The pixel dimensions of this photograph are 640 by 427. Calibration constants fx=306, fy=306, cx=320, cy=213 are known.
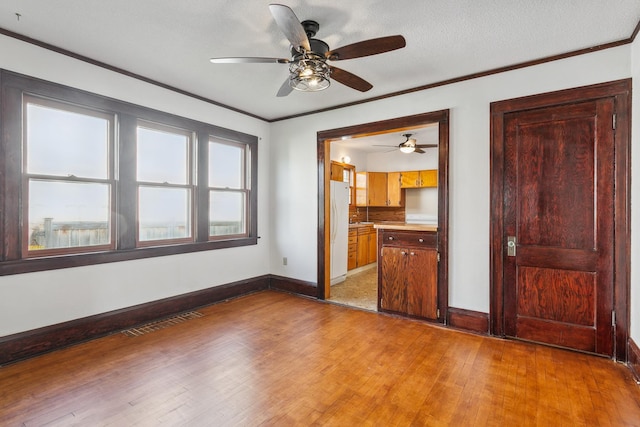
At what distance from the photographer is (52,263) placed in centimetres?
279

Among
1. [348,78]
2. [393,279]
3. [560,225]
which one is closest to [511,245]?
[560,225]

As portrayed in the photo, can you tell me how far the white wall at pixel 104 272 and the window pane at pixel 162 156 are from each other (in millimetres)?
328

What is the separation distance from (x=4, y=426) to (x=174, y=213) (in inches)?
96.2

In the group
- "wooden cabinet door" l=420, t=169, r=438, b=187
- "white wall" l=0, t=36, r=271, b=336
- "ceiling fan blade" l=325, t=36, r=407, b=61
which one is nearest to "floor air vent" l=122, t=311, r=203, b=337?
"white wall" l=0, t=36, r=271, b=336

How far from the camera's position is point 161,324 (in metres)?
3.46

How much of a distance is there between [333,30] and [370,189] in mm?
5138

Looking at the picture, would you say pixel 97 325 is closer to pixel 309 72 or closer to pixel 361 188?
pixel 309 72

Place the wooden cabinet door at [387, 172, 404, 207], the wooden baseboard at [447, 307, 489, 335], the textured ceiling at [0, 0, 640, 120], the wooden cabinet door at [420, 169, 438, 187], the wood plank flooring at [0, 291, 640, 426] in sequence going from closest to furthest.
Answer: the wood plank flooring at [0, 291, 640, 426] → the textured ceiling at [0, 0, 640, 120] → the wooden baseboard at [447, 307, 489, 335] → the wooden cabinet door at [420, 169, 438, 187] → the wooden cabinet door at [387, 172, 404, 207]

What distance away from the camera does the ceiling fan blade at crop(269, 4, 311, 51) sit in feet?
5.76

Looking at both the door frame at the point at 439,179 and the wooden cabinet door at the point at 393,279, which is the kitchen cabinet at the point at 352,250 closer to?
the door frame at the point at 439,179

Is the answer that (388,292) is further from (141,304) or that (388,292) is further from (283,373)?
Answer: (141,304)

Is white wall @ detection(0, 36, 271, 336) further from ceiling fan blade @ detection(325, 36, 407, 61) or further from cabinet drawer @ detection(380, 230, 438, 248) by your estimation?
ceiling fan blade @ detection(325, 36, 407, 61)

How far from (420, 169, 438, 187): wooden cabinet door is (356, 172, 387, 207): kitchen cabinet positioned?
909mm

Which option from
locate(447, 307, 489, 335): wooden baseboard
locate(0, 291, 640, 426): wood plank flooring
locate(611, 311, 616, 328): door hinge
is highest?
locate(611, 311, 616, 328): door hinge
